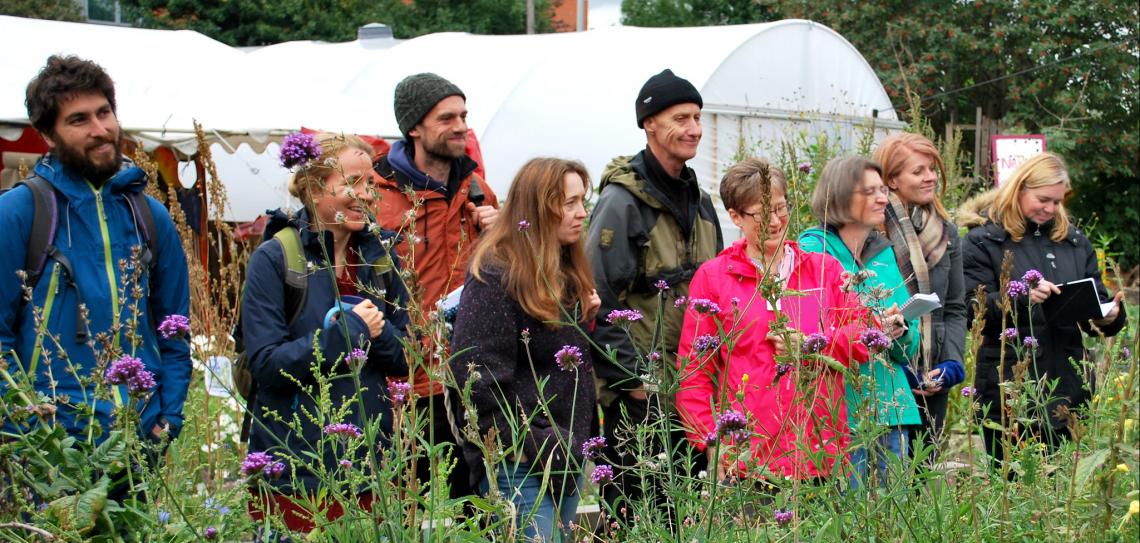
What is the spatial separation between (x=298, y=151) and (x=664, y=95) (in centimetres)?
259

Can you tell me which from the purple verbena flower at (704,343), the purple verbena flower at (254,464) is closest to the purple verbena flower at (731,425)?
the purple verbena flower at (704,343)

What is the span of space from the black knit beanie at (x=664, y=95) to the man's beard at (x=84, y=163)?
1964 mm

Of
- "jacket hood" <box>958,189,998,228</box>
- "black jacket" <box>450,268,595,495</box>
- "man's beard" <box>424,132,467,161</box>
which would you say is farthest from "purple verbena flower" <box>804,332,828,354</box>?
"jacket hood" <box>958,189,998,228</box>

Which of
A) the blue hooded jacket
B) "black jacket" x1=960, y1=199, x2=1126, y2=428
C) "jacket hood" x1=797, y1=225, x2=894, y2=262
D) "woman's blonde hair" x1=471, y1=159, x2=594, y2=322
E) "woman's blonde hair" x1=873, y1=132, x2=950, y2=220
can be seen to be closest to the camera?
the blue hooded jacket

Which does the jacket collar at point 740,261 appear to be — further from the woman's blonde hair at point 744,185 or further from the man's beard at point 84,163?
A: the man's beard at point 84,163

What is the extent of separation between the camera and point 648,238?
169 inches

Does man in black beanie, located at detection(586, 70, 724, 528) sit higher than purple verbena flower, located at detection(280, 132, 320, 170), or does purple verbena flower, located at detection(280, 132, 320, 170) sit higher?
purple verbena flower, located at detection(280, 132, 320, 170)

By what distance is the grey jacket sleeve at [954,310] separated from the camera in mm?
4547

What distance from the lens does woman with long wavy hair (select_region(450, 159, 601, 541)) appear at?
3.58 m

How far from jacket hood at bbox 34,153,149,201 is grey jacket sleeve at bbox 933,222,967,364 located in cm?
295

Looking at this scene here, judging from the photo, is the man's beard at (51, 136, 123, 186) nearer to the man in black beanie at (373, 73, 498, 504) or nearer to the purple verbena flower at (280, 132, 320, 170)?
the man in black beanie at (373, 73, 498, 504)

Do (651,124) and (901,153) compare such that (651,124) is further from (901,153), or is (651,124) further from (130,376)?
(130,376)

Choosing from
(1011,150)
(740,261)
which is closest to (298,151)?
(740,261)

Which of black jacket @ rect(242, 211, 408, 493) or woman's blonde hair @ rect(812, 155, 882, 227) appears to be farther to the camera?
woman's blonde hair @ rect(812, 155, 882, 227)
